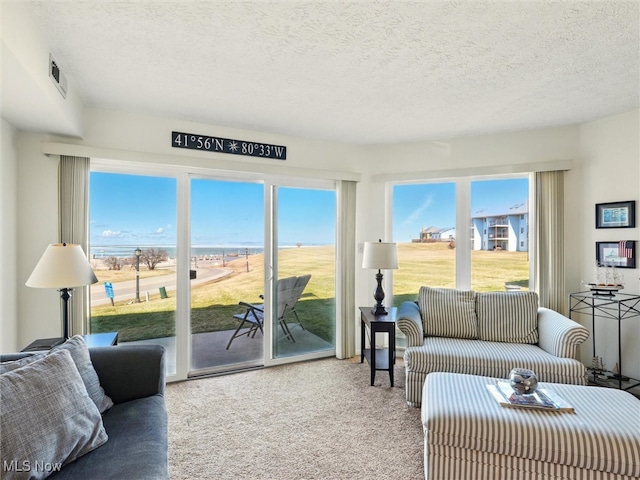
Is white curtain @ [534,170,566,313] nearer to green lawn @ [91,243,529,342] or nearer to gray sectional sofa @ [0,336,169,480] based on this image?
green lawn @ [91,243,529,342]

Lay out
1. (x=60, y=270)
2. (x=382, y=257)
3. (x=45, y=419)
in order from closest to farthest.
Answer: (x=45, y=419) < (x=60, y=270) < (x=382, y=257)

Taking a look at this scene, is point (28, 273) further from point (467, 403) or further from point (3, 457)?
point (467, 403)

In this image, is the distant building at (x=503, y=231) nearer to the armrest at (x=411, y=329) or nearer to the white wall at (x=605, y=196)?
the white wall at (x=605, y=196)

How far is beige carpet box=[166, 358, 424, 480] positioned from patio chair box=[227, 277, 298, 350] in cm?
44

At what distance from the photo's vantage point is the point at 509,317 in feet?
9.86

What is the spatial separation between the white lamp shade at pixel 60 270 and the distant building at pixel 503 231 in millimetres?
3604

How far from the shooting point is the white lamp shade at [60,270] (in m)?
1.96

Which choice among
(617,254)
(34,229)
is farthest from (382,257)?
(34,229)

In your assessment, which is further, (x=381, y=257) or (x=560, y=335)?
(x=381, y=257)

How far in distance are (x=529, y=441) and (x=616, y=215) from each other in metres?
2.51

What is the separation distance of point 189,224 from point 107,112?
45.9 inches

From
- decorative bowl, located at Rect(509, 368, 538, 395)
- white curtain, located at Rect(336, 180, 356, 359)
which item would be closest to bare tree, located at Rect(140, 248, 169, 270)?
white curtain, located at Rect(336, 180, 356, 359)

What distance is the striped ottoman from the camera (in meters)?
1.56

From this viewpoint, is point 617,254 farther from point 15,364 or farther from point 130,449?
point 15,364
